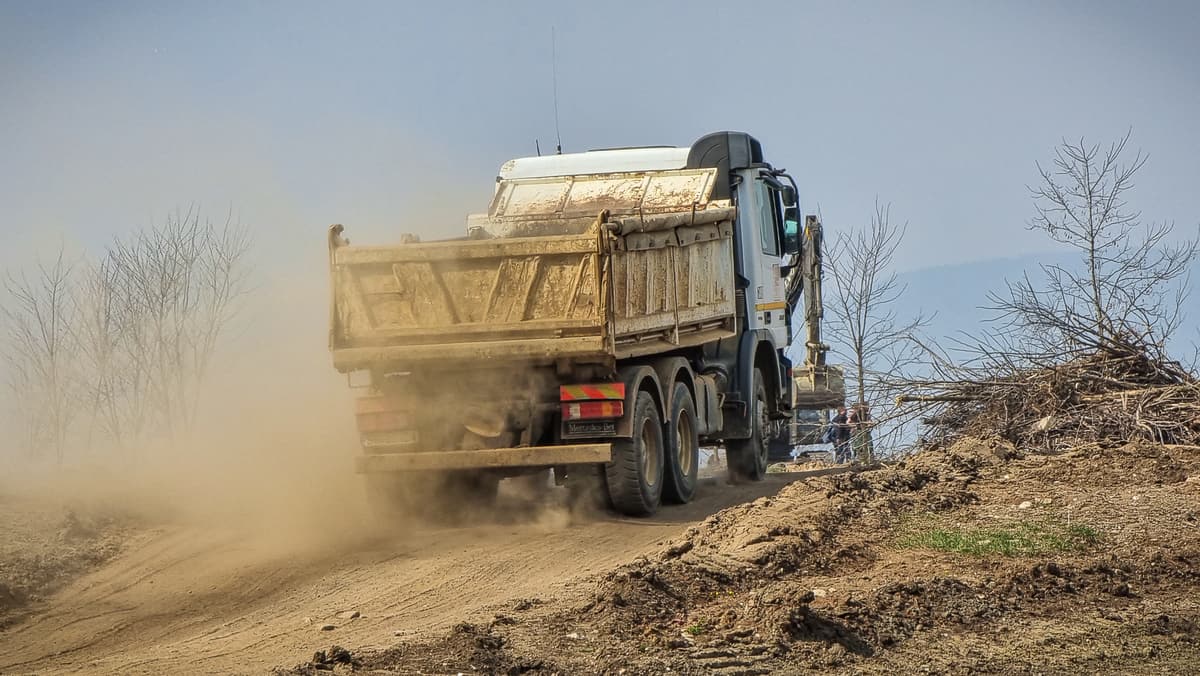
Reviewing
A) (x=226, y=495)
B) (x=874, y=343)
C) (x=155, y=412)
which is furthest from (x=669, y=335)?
(x=155, y=412)

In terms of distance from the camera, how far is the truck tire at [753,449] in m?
14.4

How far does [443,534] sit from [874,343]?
1140 cm

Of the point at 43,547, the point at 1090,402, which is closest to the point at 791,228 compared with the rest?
the point at 1090,402

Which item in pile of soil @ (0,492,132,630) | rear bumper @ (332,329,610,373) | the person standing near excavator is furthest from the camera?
the person standing near excavator

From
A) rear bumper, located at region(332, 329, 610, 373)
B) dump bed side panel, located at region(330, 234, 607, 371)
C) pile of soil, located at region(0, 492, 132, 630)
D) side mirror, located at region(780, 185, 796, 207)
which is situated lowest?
pile of soil, located at region(0, 492, 132, 630)

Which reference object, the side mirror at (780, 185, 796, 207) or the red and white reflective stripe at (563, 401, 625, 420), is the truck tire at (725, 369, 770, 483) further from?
the red and white reflective stripe at (563, 401, 625, 420)

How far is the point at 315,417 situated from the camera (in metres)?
13.6

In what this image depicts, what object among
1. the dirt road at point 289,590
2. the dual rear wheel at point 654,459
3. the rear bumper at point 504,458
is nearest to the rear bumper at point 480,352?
the rear bumper at point 504,458

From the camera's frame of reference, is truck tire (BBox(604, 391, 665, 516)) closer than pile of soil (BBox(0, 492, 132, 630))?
No

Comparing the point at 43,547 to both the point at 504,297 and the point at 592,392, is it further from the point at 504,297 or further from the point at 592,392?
the point at 592,392

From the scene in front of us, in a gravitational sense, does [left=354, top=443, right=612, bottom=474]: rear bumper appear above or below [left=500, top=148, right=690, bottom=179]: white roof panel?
below

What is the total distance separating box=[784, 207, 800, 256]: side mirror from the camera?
1479cm

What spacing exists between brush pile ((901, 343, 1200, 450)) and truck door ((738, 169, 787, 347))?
217cm

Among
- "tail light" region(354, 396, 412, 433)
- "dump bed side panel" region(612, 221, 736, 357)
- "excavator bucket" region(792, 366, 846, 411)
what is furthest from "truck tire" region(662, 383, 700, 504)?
"excavator bucket" region(792, 366, 846, 411)
